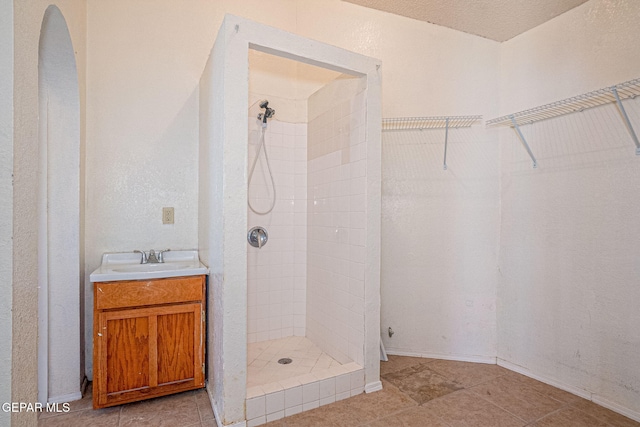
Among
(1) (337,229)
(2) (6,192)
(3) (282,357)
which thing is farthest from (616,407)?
(2) (6,192)

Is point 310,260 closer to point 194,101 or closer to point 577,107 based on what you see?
point 194,101

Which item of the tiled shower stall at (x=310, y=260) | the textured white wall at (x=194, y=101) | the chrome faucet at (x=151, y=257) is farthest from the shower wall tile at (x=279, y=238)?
the chrome faucet at (x=151, y=257)

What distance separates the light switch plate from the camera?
96.0 inches

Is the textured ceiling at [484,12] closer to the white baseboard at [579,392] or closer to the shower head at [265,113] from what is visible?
the shower head at [265,113]

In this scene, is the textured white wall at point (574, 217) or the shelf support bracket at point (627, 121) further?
the textured white wall at point (574, 217)

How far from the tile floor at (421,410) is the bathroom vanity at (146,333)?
0.11 metres

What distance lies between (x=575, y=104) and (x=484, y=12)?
92cm

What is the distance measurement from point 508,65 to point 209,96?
90.0 inches

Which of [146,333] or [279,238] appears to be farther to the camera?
[279,238]

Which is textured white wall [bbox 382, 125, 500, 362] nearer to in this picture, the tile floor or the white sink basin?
the tile floor

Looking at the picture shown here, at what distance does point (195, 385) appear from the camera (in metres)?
2.03

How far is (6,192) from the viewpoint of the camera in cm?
104

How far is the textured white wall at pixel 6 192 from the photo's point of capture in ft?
3.35

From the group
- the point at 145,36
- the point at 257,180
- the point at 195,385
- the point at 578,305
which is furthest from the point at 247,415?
the point at 145,36
